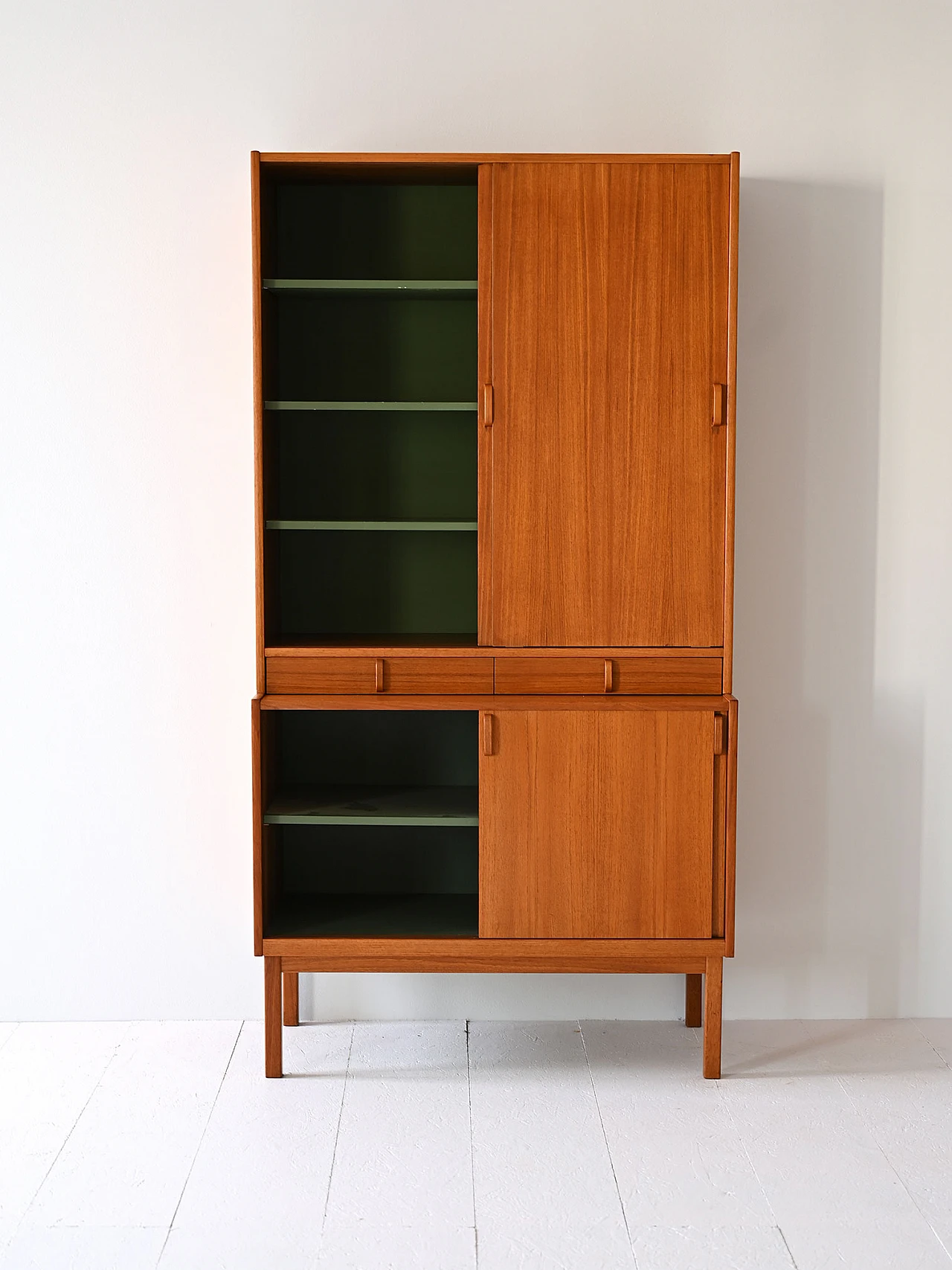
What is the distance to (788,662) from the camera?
2.90 meters

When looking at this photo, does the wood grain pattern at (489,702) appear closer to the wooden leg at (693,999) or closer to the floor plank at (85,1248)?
the wooden leg at (693,999)

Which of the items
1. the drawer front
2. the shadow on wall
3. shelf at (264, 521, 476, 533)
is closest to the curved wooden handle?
shelf at (264, 521, 476, 533)

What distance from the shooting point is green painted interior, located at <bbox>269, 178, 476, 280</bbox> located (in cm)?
279

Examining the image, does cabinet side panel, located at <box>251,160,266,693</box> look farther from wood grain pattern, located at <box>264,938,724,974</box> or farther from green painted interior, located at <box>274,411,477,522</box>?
wood grain pattern, located at <box>264,938,724,974</box>

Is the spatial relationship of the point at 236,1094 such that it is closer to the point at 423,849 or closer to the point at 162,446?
the point at 423,849

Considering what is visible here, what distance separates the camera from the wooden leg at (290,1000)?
2.87 metres

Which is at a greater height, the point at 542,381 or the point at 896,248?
the point at 896,248

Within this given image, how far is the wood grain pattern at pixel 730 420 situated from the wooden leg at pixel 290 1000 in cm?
133

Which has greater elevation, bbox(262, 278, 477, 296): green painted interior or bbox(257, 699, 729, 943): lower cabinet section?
bbox(262, 278, 477, 296): green painted interior

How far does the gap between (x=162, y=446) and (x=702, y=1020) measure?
79.4 inches

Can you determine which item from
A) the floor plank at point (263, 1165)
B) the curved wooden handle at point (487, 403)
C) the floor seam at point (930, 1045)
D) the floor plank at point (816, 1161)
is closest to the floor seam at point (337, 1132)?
the floor plank at point (263, 1165)

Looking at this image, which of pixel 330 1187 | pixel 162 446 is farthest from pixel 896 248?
pixel 330 1187

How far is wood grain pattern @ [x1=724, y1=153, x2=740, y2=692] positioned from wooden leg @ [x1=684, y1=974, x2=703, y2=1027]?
0.83 m

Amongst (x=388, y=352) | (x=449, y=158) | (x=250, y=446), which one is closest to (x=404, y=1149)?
(x=250, y=446)
